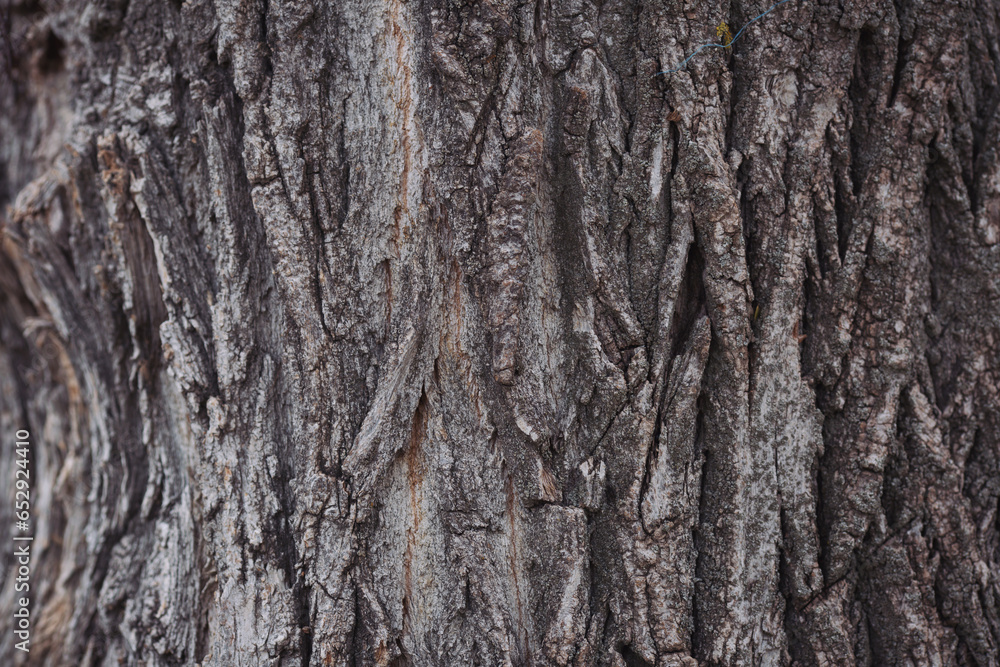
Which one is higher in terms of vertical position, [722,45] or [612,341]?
[722,45]

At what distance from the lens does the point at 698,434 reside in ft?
4.48

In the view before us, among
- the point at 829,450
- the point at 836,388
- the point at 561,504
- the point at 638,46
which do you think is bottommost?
the point at 561,504

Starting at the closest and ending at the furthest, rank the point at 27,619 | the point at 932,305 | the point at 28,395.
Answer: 1. the point at 932,305
2. the point at 27,619
3. the point at 28,395

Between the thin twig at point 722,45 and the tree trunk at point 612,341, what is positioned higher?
the thin twig at point 722,45

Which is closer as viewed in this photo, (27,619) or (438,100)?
(438,100)

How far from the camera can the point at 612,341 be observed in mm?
1340

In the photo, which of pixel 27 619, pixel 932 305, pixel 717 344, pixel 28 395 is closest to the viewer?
pixel 717 344

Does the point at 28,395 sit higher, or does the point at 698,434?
the point at 28,395

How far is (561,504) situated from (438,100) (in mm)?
996

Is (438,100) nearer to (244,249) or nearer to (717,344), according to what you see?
(244,249)

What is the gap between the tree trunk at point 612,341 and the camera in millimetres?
1314

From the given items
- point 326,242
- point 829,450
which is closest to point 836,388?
point 829,450

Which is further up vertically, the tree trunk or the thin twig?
Result: the thin twig

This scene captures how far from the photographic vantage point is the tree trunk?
1.31 metres
